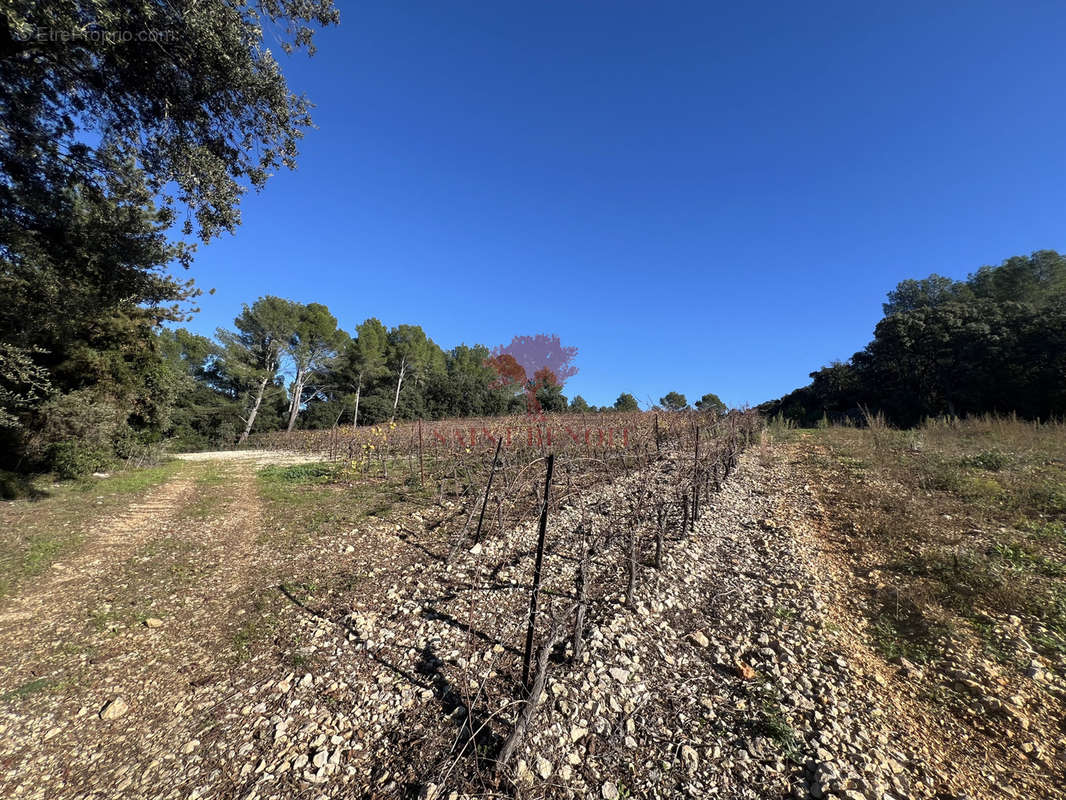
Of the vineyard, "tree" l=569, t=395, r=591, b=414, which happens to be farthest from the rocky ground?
"tree" l=569, t=395, r=591, b=414

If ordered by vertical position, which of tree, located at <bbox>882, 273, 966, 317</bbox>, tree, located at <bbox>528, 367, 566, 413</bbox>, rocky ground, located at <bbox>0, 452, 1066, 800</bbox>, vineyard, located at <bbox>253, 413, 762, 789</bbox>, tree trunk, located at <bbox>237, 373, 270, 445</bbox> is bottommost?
rocky ground, located at <bbox>0, 452, 1066, 800</bbox>

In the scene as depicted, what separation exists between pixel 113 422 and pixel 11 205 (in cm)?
562

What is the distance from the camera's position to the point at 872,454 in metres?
9.84

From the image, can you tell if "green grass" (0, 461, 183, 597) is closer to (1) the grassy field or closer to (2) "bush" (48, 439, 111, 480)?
(2) "bush" (48, 439, 111, 480)

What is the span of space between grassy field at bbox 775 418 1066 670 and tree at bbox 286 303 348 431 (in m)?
31.3

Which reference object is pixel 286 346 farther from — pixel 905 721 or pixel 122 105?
pixel 905 721

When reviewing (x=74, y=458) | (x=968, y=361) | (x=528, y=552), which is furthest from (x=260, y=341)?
(x=968, y=361)

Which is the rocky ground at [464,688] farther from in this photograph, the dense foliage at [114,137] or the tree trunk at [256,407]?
the tree trunk at [256,407]

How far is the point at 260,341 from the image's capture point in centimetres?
2755

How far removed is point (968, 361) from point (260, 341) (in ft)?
142

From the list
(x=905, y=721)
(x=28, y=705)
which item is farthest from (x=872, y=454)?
(x=28, y=705)

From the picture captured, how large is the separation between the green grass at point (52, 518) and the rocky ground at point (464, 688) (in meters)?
0.39

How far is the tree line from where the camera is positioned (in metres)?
16.0

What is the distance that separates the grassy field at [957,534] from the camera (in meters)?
3.59
